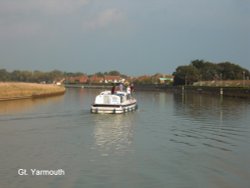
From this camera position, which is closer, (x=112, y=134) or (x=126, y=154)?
(x=126, y=154)

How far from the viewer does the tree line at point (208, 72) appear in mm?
162500

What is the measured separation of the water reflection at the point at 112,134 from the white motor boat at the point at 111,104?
2.00 meters

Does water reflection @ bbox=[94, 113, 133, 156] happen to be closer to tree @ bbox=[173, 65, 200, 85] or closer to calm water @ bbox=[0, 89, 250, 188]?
calm water @ bbox=[0, 89, 250, 188]

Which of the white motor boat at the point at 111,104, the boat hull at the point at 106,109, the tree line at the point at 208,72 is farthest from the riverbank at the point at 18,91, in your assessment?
the tree line at the point at 208,72

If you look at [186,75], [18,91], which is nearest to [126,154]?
[18,91]

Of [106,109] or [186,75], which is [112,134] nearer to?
[106,109]

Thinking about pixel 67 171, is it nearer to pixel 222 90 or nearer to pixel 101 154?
pixel 101 154

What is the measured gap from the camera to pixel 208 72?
174 m

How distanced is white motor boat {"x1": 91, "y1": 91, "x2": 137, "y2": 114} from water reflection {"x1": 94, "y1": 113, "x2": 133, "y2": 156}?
1998mm

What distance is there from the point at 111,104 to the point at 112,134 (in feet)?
45.1

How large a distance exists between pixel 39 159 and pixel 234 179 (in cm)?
845

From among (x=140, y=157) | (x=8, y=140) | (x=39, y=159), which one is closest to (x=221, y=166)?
(x=140, y=157)

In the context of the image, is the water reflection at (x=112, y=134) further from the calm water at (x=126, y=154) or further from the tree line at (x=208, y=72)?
the tree line at (x=208, y=72)

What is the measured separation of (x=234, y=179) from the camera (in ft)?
49.4
